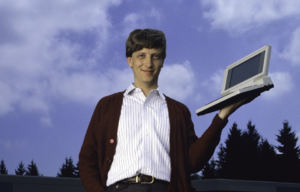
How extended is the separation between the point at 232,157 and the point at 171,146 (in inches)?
1787

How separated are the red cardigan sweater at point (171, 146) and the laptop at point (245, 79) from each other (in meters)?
0.17

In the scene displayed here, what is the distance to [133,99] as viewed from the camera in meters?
2.88

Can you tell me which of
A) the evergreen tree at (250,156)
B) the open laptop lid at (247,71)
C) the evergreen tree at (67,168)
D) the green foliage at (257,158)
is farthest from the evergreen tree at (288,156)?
the open laptop lid at (247,71)

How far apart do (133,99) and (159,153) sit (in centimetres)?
57

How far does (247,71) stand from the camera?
8.66 ft

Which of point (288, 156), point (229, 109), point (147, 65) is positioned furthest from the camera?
point (288, 156)

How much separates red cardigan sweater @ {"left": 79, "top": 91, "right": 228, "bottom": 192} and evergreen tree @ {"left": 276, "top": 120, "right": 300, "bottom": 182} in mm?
44109

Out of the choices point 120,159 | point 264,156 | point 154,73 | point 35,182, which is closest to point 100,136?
point 120,159

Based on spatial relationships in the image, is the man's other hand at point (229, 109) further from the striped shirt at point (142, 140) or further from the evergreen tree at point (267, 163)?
the evergreen tree at point (267, 163)

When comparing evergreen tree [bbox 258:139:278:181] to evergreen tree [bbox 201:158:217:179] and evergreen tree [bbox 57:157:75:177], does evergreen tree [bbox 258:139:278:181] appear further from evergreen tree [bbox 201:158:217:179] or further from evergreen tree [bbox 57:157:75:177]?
evergreen tree [bbox 57:157:75:177]

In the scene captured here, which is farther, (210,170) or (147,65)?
(210,170)

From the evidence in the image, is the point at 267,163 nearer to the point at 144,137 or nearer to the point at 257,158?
the point at 257,158

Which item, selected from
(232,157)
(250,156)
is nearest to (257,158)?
(250,156)

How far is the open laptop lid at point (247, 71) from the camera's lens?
2.48 metres
